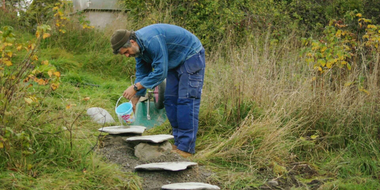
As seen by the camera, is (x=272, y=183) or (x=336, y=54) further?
(x=336, y=54)

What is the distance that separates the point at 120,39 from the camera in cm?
452

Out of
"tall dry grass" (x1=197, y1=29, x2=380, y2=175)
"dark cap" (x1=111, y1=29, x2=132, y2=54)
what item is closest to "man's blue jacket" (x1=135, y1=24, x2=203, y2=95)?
"dark cap" (x1=111, y1=29, x2=132, y2=54)

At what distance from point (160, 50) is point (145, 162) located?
1129mm

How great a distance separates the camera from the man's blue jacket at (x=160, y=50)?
15.0 feet

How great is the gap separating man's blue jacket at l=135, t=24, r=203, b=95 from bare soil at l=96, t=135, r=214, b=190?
65 cm

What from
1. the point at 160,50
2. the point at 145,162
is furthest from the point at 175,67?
the point at 145,162

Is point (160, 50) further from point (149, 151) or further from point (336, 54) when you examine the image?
point (336, 54)

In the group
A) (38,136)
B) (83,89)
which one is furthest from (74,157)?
(83,89)

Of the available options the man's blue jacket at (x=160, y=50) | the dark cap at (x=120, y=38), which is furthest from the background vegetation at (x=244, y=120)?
the man's blue jacket at (x=160, y=50)

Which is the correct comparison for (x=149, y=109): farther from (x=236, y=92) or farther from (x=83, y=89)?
(x=83, y=89)

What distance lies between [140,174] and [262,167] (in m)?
1.37

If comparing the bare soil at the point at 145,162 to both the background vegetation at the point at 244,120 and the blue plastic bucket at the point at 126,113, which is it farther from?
the blue plastic bucket at the point at 126,113

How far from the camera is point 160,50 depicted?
4602mm

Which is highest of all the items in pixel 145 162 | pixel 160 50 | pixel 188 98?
pixel 160 50
